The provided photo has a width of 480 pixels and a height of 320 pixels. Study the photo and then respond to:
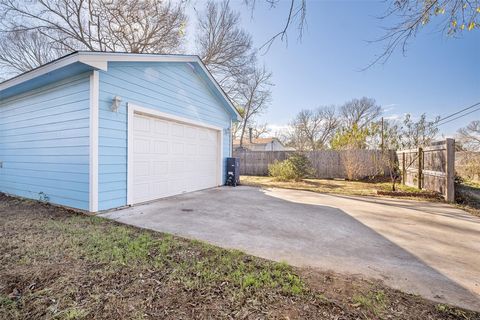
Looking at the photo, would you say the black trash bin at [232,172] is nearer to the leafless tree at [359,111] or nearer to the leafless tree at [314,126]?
the leafless tree at [314,126]

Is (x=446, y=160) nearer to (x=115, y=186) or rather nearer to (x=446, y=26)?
(x=446, y=26)

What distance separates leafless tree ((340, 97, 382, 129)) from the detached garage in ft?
77.5

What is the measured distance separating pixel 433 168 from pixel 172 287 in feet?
25.3

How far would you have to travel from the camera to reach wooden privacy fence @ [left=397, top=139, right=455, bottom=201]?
545 cm

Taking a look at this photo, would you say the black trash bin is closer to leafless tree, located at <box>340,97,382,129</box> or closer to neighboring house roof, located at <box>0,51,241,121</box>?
neighboring house roof, located at <box>0,51,241,121</box>

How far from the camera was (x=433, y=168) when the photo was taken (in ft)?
20.6

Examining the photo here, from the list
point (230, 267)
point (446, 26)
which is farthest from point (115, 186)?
point (446, 26)

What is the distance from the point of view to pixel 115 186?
4.25 m

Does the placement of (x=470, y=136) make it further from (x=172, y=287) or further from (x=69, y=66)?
(x=69, y=66)

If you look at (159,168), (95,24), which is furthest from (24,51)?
(159,168)

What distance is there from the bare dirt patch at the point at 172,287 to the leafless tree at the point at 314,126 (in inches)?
1011

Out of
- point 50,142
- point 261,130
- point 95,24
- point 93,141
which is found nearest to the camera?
point 93,141

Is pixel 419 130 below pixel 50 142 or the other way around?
the other way around

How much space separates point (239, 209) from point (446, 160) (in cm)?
553
